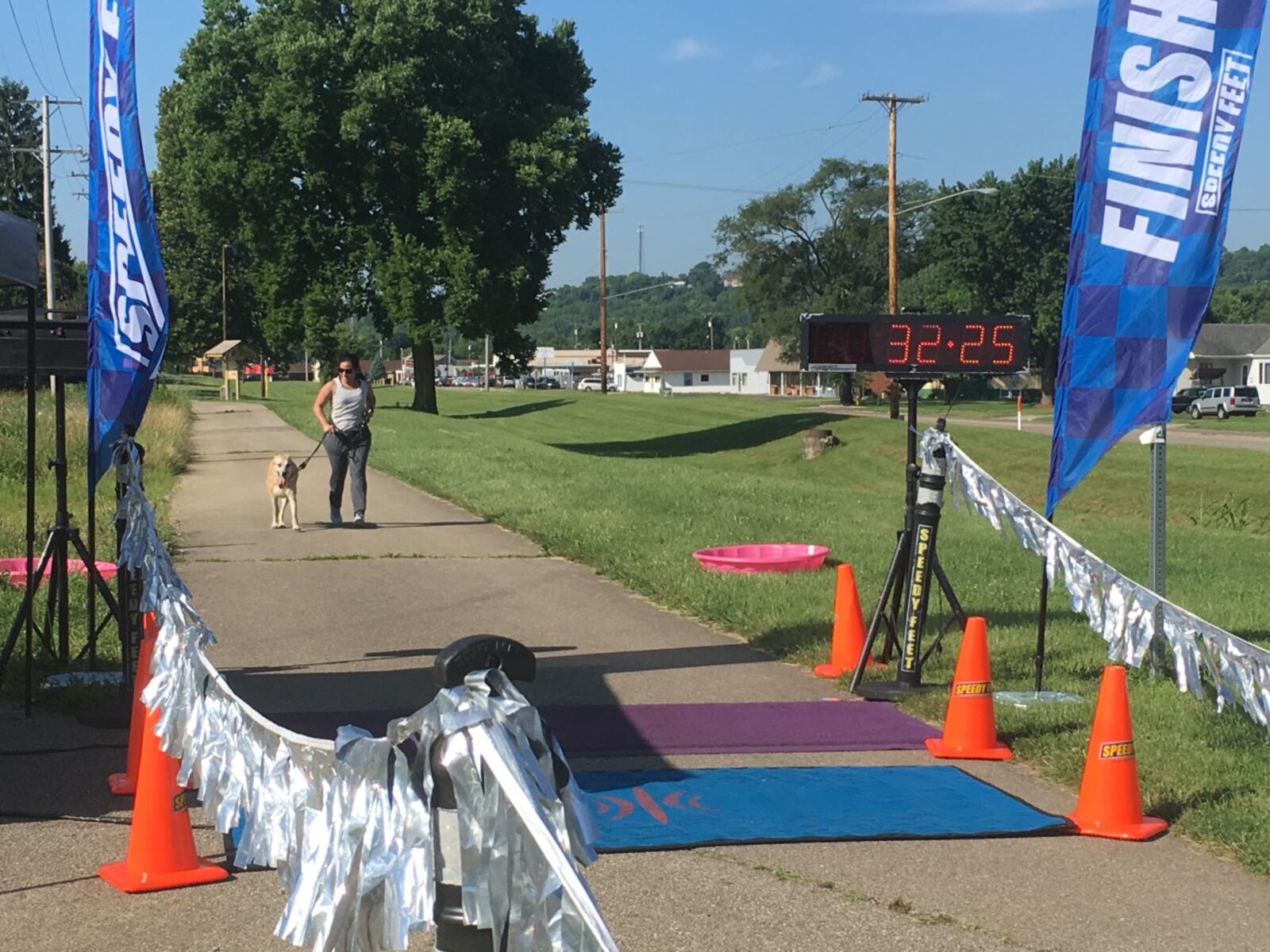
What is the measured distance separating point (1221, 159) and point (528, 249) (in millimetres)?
37684

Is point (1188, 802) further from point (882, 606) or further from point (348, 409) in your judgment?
point (348, 409)

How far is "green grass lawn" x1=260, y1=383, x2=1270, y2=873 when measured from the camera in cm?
691

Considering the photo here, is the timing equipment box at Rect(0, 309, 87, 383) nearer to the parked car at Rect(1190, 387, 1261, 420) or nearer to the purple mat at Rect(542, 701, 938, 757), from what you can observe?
the purple mat at Rect(542, 701, 938, 757)

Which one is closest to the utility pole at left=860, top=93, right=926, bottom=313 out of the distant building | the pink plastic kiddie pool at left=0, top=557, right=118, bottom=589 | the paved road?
the paved road

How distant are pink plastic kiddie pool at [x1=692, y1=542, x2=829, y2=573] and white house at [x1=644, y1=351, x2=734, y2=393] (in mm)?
148490

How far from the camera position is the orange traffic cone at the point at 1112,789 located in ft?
18.9

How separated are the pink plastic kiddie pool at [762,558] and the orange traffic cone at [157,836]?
771 centimetres

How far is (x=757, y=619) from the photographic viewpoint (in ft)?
34.0

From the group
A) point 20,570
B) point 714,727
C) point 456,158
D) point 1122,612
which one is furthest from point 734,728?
point 456,158

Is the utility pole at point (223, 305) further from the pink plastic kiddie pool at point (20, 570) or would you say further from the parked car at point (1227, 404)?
the pink plastic kiddie pool at point (20, 570)

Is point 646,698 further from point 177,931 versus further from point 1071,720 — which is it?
point 177,931

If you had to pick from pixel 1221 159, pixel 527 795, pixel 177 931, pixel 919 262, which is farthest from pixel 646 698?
pixel 919 262

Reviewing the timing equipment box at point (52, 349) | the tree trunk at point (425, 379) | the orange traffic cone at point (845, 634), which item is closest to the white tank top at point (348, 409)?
the timing equipment box at point (52, 349)

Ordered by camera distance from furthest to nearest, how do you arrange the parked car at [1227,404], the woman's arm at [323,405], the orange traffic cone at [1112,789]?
1. the parked car at [1227,404]
2. the woman's arm at [323,405]
3. the orange traffic cone at [1112,789]
